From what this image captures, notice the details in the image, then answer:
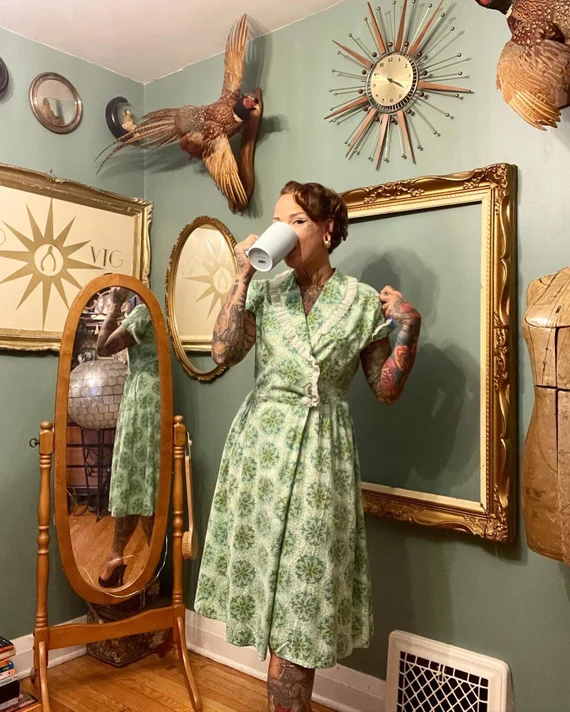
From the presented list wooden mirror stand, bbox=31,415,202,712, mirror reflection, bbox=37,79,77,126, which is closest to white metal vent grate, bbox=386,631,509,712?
wooden mirror stand, bbox=31,415,202,712

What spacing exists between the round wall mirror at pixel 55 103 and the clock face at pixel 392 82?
1.10 m

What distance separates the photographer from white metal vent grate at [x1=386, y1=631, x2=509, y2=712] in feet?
5.12

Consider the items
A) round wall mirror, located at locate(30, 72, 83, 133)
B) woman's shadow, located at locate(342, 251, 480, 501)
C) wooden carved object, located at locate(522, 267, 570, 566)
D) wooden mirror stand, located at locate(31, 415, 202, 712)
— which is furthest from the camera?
round wall mirror, located at locate(30, 72, 83, 133)

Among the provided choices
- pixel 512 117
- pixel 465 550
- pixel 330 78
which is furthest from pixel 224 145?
pixel 465 550

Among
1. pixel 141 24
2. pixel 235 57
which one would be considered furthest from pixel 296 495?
pixel 141 24

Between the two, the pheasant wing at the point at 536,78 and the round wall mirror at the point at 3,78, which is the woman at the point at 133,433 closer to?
the round wall mirror at the point at 3,78

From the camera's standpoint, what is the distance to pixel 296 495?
1413mm

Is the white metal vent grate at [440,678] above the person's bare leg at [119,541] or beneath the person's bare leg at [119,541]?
beneath

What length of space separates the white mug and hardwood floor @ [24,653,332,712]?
4.37 feet

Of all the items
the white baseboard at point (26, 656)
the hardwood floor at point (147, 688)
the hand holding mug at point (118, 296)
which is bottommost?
the hardwood floor at point (147, 688)

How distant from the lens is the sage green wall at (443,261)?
5.03 feet

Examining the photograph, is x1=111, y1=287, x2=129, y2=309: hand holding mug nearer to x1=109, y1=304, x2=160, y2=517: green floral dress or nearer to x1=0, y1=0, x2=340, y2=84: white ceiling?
x1=109, y1=304, x2=160, y2=517: green floral dress

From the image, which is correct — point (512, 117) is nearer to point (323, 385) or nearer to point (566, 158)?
point (566, 158)

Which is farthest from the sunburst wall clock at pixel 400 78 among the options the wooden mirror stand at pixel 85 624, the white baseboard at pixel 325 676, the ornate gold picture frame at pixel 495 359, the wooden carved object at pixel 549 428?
the white baseboard at pixel 325 676
